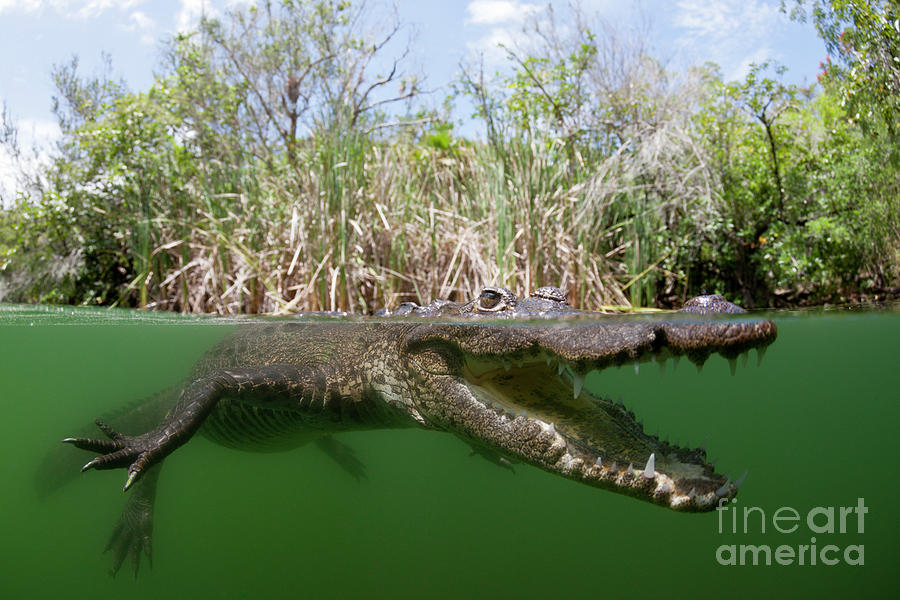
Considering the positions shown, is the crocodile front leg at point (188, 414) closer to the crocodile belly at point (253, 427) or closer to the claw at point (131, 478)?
the claw at point (131, 478)

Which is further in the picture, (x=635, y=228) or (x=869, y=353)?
(x=869, y=353)

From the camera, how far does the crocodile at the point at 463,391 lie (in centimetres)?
247

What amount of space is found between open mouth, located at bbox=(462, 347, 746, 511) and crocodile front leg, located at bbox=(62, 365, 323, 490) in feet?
3.99

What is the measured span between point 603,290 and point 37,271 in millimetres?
9418

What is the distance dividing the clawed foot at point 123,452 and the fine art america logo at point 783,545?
30.9 ft

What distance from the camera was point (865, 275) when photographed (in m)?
8.46

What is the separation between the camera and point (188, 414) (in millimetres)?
3516

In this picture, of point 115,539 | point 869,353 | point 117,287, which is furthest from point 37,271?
point 869,353

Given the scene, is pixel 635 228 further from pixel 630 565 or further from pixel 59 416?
pixel 59 416

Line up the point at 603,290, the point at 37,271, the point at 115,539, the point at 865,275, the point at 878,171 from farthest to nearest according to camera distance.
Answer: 1. the point at 37,271
2. the point at 865,275
3. the point at 878,171
4. the point at 603,290
5. the point at 115,539

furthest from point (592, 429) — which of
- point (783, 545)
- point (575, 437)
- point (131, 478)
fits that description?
point (783, 545)

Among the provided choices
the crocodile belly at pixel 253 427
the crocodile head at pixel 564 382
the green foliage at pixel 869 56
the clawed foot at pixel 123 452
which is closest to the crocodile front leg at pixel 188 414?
the clawed foot at pixel 123 452

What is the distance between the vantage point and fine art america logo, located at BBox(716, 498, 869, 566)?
10891 millimetres

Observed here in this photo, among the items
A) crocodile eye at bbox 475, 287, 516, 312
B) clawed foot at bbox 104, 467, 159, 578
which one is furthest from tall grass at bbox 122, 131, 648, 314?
crocodile eye at bbox 475, 287, 516, 312
